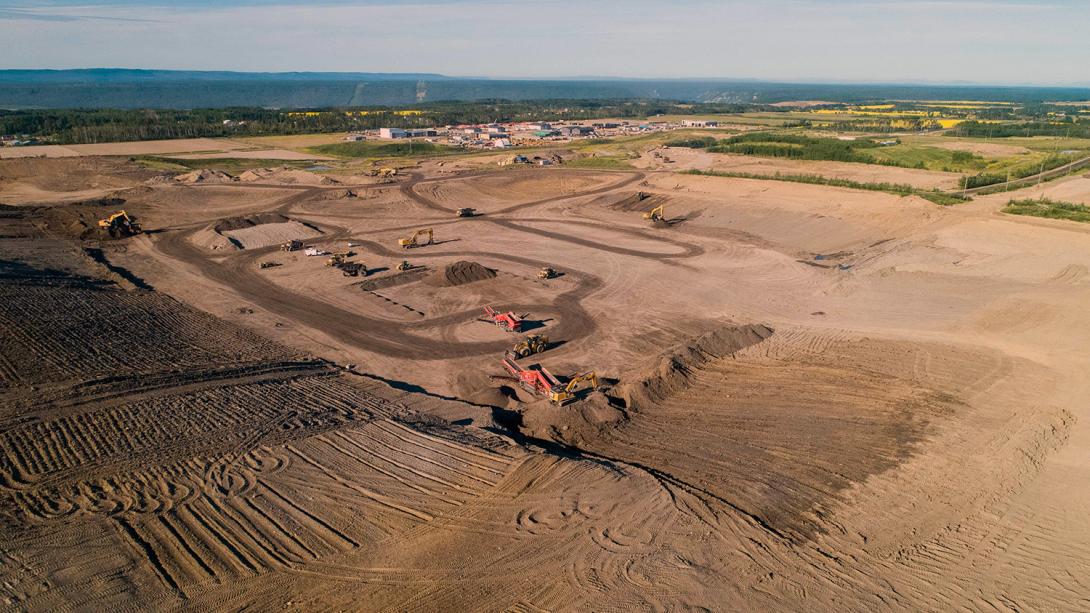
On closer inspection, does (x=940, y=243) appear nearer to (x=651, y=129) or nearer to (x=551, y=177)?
(x=551, y=177)

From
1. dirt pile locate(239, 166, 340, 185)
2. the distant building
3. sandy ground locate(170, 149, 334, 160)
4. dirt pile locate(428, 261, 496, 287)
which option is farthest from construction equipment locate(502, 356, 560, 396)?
the distant building

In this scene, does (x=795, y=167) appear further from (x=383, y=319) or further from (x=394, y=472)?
(x=394, y=472)

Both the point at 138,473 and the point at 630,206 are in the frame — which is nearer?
the point at 138,473

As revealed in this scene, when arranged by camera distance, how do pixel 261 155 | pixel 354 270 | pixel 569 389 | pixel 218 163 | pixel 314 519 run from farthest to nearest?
pixel 261 155 → pixel 218 163 → pixel 354 270 → pixel 569 389 → pixel 314 519

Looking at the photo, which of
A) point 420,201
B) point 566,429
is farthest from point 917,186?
point 566,429

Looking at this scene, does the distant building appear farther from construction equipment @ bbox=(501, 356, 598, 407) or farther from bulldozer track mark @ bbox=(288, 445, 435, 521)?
bulldozer track mark @ bbox=(288, 445, 435, 521)

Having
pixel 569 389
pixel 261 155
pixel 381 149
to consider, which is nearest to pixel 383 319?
pixel 569 389

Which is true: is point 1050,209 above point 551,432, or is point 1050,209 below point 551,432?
above
